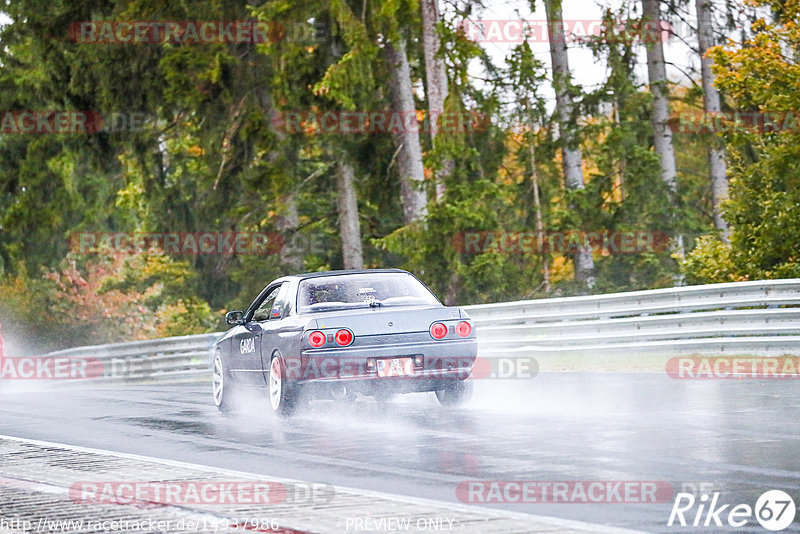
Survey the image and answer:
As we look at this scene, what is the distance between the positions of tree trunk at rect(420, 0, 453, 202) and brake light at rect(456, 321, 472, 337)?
1479cm

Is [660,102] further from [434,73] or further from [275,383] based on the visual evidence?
[275,383]

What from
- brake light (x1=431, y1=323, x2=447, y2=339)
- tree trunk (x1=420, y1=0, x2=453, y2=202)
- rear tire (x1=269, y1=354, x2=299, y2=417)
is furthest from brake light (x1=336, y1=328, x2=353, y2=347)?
tree trunk (x1=420, y1=0, x2=453, y2=202)

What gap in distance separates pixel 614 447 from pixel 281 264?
23351mm

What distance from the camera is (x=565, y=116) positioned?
106 ft

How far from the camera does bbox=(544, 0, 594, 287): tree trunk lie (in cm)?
3147

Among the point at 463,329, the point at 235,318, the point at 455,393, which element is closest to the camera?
the point at 463,329

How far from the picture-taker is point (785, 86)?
20.0 metres

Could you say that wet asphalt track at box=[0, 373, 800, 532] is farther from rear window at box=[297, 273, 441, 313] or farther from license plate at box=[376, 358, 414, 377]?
rear window at box=[297, 273, 441, 313]

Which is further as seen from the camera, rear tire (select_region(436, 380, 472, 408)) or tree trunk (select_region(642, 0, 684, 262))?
tree trunk (select_region(642, 0, 684, 262))

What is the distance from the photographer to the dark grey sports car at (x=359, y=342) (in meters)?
12.4

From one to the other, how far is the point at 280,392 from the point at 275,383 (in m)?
0.25

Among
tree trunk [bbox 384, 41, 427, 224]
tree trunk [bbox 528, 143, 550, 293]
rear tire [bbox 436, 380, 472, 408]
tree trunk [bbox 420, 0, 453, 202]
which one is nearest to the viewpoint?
rear tire [bbox 436, 380, 472, 408]

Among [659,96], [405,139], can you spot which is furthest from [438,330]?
[659,96]

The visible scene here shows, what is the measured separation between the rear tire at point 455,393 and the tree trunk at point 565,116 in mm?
17201
